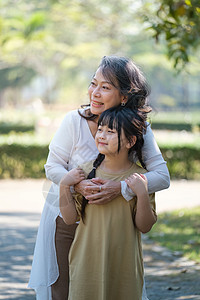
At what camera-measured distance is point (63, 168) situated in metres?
3.03

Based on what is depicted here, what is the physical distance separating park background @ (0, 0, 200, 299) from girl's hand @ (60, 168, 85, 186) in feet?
1.92

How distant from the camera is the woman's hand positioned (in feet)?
9.14

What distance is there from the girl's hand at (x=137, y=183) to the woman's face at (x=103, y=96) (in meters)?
0.39

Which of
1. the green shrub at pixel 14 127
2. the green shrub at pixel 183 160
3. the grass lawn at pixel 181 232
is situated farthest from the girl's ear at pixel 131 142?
the green shrub at pixel 14 127

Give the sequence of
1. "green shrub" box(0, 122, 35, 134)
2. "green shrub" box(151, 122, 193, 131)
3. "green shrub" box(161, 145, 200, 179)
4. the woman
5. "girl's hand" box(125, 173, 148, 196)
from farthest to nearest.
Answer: "green shrub" box(151, 122, 193, 131), "green shrub" box(0, 122, 35, 134), "green shrub" box(161, 145, 200, 179), the woman, "girl's hand" box(125, 173, 148, 196)

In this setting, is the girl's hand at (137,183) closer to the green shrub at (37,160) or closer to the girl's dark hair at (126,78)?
the girl's dark hair at (126,78)

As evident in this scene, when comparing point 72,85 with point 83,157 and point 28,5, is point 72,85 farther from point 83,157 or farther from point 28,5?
point 83,157

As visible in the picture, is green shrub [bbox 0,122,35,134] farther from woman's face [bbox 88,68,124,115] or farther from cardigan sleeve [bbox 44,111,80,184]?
woman's face [bbox 88,68,124,115]

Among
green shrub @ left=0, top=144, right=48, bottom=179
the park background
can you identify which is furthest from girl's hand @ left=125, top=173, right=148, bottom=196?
green shrub @ left=0, top=144, right=48, bottom=179

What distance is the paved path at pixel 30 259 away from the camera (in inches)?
188

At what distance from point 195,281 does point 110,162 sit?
8.25ft

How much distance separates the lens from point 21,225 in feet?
26.7

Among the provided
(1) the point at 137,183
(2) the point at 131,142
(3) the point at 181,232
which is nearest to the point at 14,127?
(3) the point at 181,232

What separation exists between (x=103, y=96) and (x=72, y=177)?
0.44m
